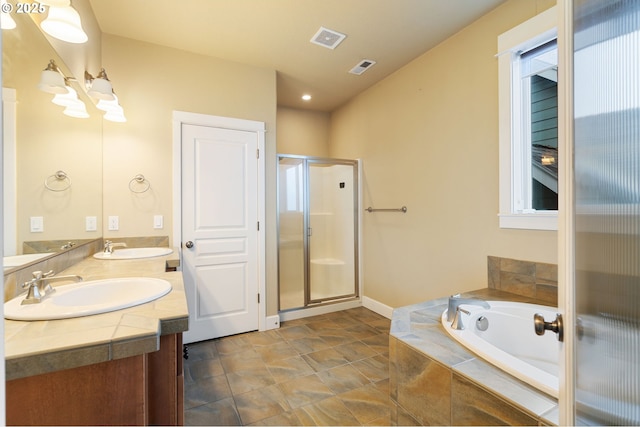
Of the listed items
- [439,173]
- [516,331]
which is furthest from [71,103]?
[516,331]

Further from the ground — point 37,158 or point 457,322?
point 37,158

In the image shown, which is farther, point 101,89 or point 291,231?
point 291,231

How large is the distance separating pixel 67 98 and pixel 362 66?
2390mm

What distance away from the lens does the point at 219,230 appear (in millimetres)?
2654

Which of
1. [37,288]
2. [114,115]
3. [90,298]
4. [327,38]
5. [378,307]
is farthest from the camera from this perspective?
[378,307]

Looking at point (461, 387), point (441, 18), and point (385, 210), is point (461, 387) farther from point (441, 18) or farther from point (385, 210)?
point (441, 18)

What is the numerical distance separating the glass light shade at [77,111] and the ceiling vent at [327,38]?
1753mm

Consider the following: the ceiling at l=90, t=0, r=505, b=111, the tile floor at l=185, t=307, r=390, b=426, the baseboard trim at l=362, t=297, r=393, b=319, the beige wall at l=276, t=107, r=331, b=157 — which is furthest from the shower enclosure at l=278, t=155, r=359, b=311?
the ceiling at l=90, t=0, r=505, b=111

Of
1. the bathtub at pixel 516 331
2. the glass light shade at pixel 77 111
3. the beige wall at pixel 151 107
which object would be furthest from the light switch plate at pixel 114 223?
the bathtub at pixel 516 331

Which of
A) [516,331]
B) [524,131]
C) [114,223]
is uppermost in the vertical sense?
[524,131]

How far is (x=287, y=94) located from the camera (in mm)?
3518

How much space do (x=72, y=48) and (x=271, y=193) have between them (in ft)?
5.70

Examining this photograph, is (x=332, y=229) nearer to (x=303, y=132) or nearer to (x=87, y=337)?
(x=303, y=132)

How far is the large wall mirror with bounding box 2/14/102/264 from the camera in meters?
1.05
